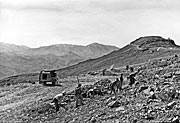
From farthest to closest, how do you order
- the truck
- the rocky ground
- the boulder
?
the truck < the boulder < the rocky ground

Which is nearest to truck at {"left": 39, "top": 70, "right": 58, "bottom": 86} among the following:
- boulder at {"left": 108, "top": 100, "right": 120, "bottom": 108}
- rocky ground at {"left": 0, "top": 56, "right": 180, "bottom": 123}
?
rocky ground at {"left": 0, "top": 56, "right": 180, "bottom": 123}

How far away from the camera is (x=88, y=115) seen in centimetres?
1898

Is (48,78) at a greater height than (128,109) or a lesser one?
greater

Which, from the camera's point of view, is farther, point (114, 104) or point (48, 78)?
point (48, 78)

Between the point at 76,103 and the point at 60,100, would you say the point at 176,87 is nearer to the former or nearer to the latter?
the point at 76,103

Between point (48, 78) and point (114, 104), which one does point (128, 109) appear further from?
point (48, 78)

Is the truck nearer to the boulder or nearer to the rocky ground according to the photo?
the rocky ground

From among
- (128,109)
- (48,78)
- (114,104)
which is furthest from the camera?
(48,78)

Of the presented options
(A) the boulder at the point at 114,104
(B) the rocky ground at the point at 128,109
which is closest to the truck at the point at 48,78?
(B) the rocky ground at the point at 128,109

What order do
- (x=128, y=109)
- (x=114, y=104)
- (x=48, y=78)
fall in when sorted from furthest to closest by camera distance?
1. (x=48, y=78)
2. (x=114, y=104)
3. (x=128, y=109)

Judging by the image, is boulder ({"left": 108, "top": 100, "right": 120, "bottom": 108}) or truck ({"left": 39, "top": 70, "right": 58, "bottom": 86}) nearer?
boulder ({"left": 108, "top": 100, "right": 120, "bottom": 108})

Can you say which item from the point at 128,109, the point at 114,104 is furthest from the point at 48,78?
the point at 128,109

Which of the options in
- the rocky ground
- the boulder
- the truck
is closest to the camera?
the rocky ground

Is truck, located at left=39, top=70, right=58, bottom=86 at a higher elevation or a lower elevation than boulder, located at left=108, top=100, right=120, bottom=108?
higher
